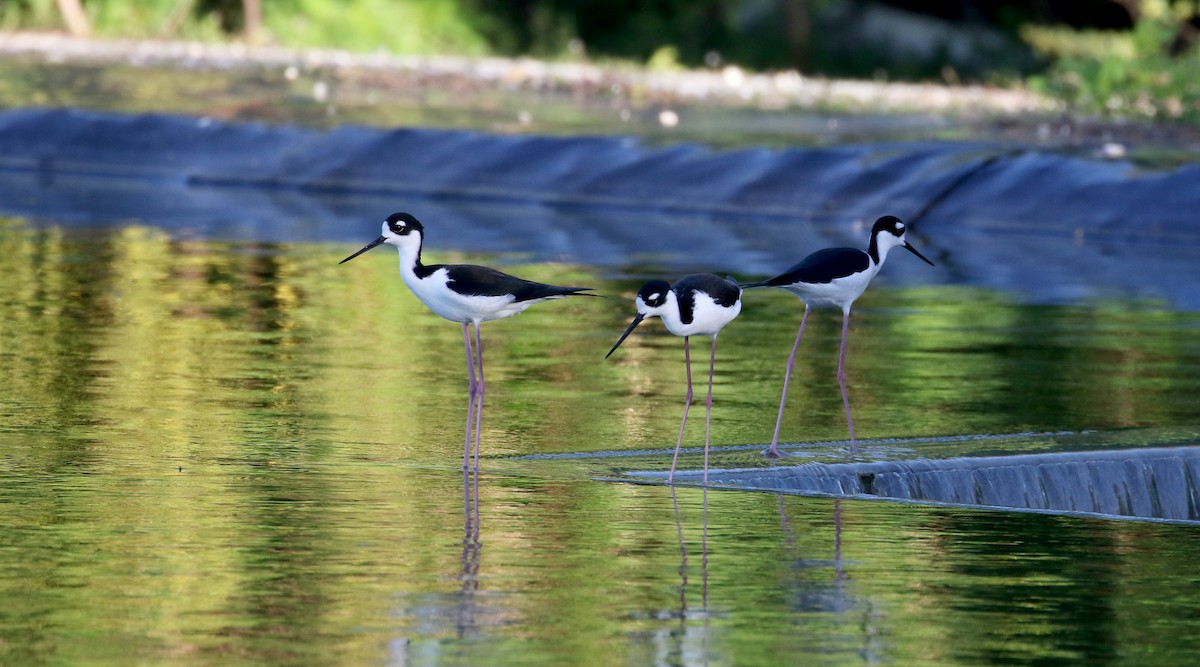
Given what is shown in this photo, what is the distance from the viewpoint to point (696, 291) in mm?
7883

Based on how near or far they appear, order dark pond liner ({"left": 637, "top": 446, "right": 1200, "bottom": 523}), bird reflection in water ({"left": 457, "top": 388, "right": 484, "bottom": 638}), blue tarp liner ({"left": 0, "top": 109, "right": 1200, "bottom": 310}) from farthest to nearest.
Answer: blue tarp liner ({"left": 0, "top": 109, "right": 1200, "bottom": 310}) < dark pond liner ({"left": 637, "top": 446, "right": 1200, "bottom": 523}) < bird reflection in water ({"left": 457, "top": 388, "right": 484, "bottom": 638})

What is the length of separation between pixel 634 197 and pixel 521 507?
13.7 meters

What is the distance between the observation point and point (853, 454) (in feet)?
28.5

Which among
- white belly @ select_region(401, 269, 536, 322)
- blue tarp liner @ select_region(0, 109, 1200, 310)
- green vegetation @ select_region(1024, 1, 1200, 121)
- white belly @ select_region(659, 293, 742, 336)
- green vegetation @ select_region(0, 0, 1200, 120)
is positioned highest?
green vegetation @ select_region(0, 0, 1200, 120)

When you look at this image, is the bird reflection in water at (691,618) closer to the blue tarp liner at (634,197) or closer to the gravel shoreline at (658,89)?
the blue tarp liner at (634,197)

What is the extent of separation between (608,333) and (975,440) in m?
3.50

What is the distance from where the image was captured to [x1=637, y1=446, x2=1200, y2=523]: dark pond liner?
8258 mm

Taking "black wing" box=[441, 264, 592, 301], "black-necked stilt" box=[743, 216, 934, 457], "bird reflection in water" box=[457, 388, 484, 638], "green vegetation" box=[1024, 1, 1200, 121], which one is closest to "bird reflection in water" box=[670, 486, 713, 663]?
"bird reflection in water" box=[457, 388, 484, 638]

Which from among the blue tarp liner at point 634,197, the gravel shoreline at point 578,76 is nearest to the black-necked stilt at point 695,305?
the blue tarp liner at point 634,197

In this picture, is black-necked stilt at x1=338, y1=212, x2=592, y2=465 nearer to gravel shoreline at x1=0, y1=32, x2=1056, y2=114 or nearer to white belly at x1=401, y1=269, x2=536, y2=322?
white belly at x1=401, y1=269, x2=536, y2=322

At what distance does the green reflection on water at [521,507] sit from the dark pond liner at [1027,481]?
0.29 m

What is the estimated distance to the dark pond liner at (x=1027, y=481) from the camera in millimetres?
8258

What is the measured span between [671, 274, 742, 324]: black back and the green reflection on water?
23.2 inches

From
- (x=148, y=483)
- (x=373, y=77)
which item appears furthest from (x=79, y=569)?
(x=373, y=77)
